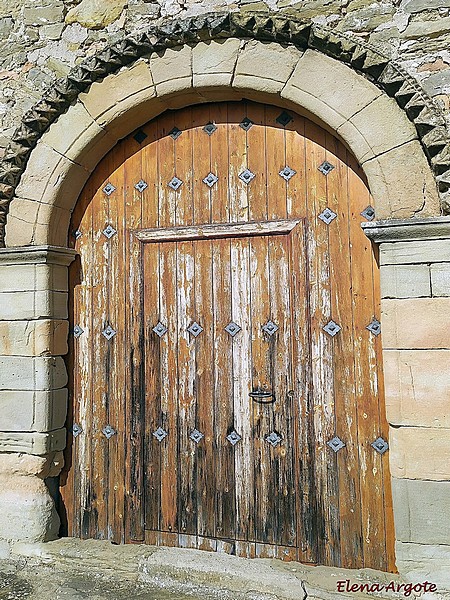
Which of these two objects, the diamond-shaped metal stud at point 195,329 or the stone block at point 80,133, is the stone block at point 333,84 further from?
the diamond-shaped metal stud at point 195,329

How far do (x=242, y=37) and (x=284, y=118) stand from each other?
51cm

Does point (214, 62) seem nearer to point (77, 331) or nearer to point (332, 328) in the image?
point (332, 328)

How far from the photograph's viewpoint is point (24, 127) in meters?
3.69

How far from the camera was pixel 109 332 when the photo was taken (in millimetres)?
3678

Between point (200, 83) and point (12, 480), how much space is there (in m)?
2.59

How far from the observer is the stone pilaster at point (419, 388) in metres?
2.84

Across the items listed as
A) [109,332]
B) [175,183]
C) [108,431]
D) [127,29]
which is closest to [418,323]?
[175,183]

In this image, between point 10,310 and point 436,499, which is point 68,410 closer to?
point 10,310

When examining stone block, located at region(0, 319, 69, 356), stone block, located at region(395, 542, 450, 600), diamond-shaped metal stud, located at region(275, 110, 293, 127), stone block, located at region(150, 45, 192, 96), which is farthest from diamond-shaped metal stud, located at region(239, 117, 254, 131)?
stone block, located at region(395, 542, 450, 600)

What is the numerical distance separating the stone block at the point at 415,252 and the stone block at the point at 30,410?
2.09 meters

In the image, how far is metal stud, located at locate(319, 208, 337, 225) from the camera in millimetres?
3318

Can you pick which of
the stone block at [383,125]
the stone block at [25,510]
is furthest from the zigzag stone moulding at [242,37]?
the stone block at [25,510]

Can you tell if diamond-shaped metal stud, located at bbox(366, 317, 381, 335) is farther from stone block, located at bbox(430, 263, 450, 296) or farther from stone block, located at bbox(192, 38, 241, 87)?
stone block, located at bbox(192, 38, 241, 87)

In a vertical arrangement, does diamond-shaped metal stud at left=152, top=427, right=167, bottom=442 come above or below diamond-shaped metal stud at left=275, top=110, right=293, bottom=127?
below
